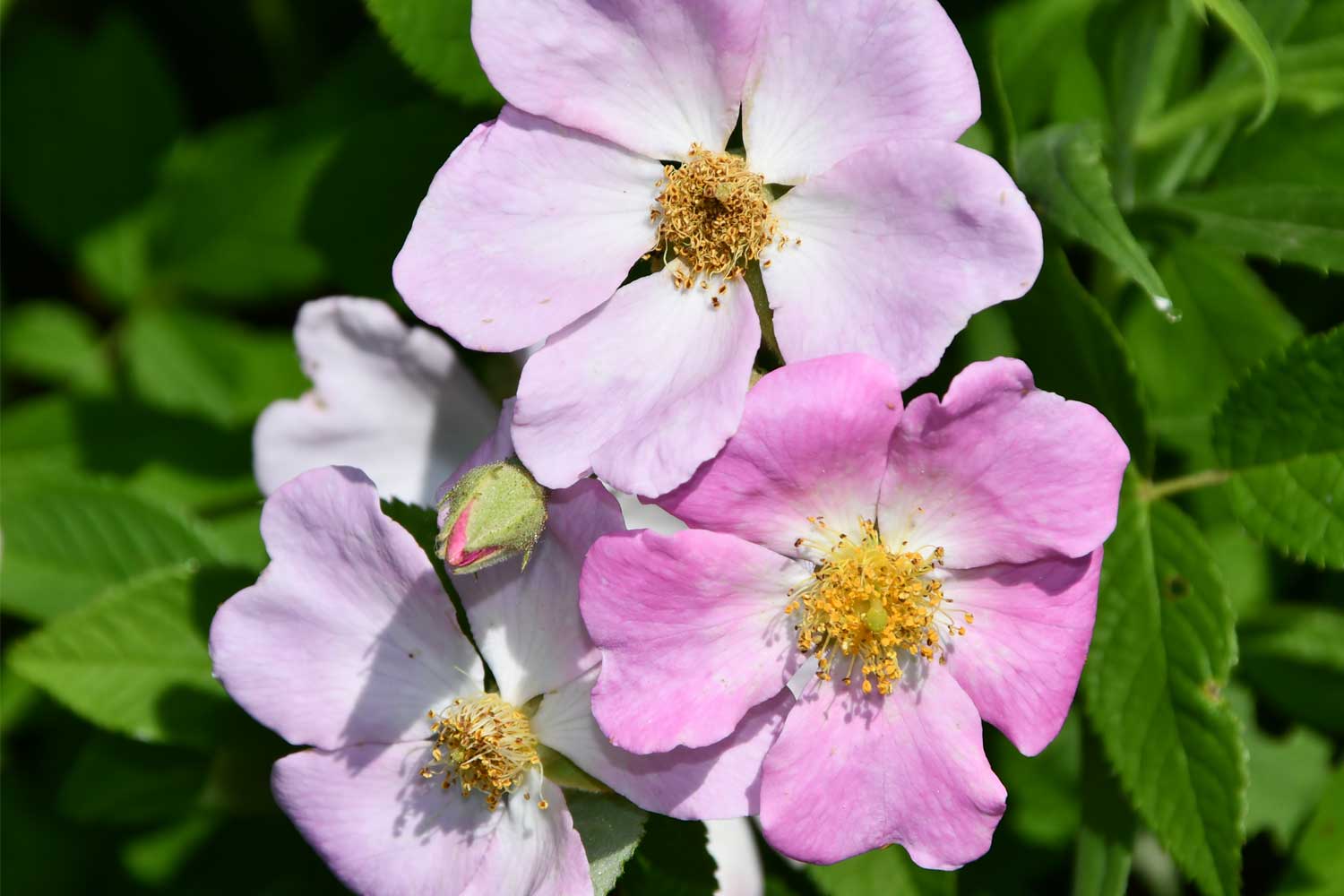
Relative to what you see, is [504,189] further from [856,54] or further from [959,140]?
[959,140]

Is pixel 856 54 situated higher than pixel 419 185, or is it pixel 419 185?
pixel 856 54

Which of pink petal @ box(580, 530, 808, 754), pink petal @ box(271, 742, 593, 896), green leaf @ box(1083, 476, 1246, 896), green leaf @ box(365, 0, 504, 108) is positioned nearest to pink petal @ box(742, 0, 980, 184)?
green leaf @ box(365, 0, 504, 108)

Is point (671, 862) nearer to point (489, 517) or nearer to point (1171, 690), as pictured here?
point (489, 517)

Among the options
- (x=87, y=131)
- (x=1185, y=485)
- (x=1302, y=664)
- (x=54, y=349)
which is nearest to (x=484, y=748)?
(x=1185, y=485)

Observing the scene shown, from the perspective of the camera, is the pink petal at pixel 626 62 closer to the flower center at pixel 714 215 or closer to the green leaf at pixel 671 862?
the flower center at pixel 714 215

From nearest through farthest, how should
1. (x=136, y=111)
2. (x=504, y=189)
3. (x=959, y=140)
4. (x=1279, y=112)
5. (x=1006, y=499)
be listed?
(x=1006, y=499) → (x=504, y=189) → (x=959, y=140) → (x=1279, y=112) → (x=136, y=111)

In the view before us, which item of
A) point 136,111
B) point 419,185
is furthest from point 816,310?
point 136,111
